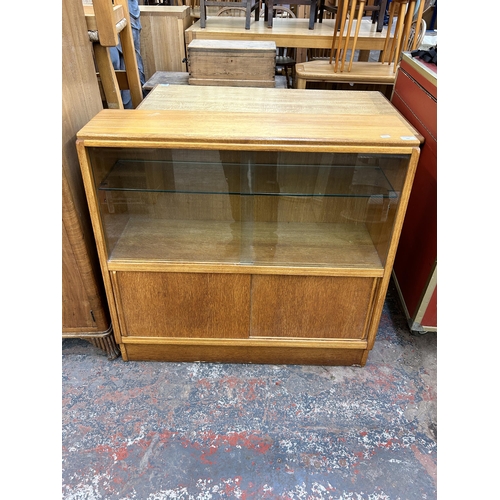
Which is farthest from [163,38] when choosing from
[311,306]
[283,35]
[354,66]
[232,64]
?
[311,306]

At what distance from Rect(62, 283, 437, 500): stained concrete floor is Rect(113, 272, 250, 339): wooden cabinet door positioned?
0.61 feet

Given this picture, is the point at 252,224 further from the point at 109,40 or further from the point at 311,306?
the point at 109,40

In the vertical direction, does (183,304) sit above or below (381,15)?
below

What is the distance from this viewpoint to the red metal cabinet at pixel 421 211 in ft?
4.40

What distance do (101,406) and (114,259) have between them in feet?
1.74

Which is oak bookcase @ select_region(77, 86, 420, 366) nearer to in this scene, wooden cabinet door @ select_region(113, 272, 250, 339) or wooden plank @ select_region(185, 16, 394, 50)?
wooden cabinet door @ select_region(113, 272, 250, 339)

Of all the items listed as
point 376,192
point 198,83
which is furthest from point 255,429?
point 198,83

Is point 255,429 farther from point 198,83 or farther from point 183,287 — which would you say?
point 198,83

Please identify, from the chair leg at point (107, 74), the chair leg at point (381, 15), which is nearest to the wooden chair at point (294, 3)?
the chair leg at point (381, 15)

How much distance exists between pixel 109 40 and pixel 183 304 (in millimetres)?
868

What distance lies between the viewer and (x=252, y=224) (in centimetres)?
138

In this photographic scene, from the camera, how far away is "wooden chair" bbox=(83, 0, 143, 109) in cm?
111

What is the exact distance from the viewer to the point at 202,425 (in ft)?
4.18

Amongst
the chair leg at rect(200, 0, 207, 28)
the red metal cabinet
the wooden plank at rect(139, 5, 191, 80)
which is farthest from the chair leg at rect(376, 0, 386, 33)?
the wooden plank at rect(139, 5, 191, 80)
